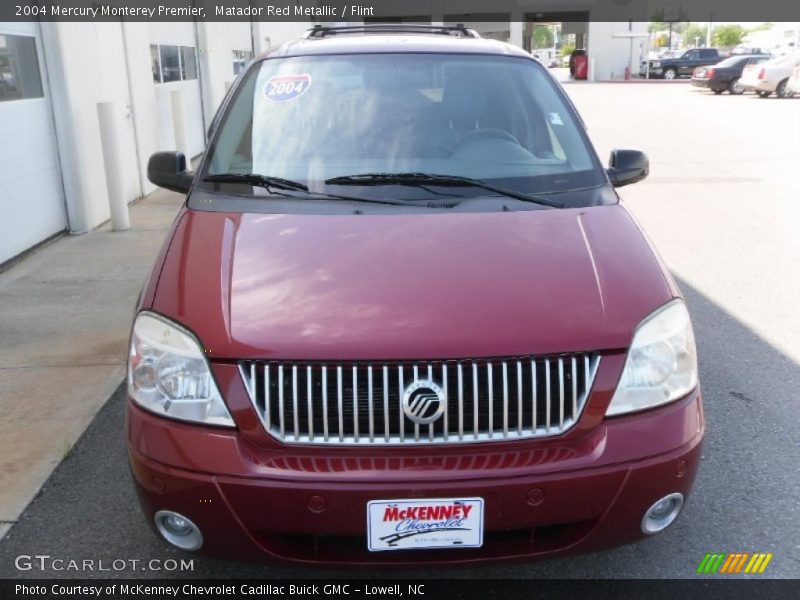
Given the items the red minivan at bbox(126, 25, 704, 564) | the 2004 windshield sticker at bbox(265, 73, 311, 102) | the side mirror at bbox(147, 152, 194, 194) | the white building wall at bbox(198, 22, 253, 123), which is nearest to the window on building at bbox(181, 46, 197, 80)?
the white building wall at bbox(198, 22, 253, 123)

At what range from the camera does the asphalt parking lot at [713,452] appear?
288 centimetres

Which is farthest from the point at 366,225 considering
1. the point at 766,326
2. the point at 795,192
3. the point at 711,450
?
the point at 795,192

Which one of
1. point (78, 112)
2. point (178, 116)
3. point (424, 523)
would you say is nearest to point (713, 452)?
point (424, 523)

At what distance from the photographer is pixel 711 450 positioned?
3658 mm

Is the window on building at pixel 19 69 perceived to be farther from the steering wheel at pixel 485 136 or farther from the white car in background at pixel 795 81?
the white car in background at pixel 795 81

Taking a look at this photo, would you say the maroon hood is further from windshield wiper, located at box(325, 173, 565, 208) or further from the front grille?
windshield wiper, located at box(325, 173, 565, 208)

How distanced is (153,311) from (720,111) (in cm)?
2274

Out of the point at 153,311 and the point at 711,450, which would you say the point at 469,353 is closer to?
the point at 153,311

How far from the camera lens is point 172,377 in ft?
7.82

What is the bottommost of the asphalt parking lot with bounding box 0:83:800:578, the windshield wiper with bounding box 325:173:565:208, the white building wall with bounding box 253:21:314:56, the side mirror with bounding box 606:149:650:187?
the asphalt parking lot with bounding box 0:83:800:578

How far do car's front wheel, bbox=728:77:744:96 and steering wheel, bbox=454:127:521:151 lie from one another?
92.2 feet

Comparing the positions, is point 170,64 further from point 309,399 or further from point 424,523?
point 424,523

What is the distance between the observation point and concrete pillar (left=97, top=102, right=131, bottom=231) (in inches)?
321

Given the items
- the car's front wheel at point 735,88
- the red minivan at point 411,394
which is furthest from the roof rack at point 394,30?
the car's front wheel at point 735,88
